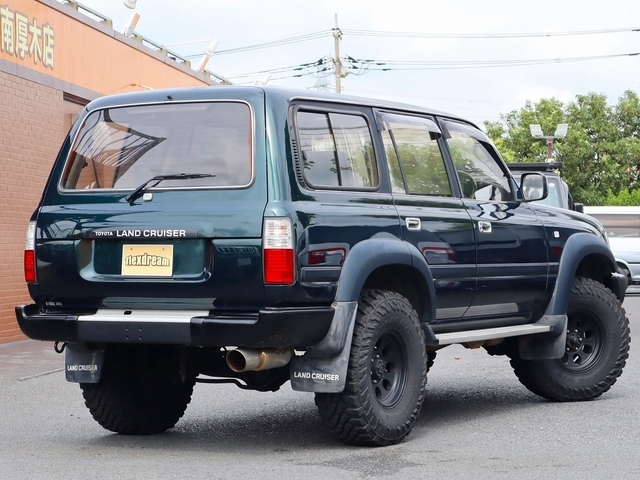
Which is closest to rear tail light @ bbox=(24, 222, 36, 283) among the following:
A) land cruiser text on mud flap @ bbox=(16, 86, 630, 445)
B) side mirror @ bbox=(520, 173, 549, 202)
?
land cruiser text on mud flap @ bbox=(16, 86, 630, 445)

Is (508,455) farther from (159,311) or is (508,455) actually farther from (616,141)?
(616,141)

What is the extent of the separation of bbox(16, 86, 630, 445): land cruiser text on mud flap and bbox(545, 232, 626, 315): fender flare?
59cm

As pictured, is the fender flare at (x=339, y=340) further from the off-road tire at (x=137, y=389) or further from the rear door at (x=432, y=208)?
the off-road tire at (x=137, y=389)

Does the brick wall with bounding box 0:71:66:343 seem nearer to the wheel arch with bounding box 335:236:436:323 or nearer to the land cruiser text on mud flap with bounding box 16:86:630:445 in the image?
the land cruiser text on mud flap with bounding box 16:86:630:445

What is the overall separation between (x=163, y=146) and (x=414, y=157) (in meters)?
1.60

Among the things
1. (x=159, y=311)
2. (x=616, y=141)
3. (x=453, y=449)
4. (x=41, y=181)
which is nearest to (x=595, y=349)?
(x=453, y=449)

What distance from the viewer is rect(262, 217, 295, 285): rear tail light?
5.91m

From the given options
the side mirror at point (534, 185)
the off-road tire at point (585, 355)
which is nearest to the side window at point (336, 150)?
the side mirror at point (534, 185)

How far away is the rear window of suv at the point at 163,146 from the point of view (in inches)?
248

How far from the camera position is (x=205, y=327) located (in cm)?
596

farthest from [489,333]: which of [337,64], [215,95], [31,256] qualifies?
[337,64]

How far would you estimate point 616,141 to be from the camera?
51.1 m

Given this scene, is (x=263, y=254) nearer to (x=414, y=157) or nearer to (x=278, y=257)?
(x=278, y=257)

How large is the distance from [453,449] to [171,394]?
184 cm
